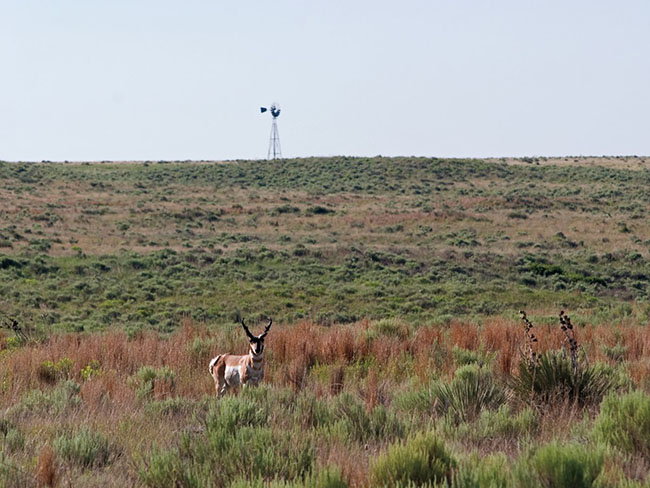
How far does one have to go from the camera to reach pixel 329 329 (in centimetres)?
1223

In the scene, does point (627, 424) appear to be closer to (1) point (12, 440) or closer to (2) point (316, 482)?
(2) point (316, 482)

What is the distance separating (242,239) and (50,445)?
39685 millimetres

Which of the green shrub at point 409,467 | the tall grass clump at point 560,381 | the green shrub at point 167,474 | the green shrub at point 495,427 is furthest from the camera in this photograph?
the tall grass clump at point 560,381

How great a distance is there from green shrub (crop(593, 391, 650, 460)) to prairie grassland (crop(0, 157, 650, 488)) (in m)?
0.02

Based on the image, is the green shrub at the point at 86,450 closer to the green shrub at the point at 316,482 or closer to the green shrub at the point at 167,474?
the green shrub at the point at 167,474

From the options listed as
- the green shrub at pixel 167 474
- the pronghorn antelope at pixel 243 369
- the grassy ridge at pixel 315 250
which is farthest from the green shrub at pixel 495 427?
the grassy ridge at pixel 315 250

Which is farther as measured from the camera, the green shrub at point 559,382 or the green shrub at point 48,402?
the green shrub at point 559,382

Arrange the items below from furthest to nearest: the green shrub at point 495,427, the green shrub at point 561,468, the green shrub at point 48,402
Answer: the green shrub at point 48,402, the green shrub at point 495,427, the green shrub at point 561,468

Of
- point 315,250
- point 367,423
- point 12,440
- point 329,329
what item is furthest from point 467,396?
point 315,250

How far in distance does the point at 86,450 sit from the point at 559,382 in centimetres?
400

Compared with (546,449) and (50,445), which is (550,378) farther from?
(50,445)

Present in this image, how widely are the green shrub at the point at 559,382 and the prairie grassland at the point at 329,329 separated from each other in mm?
19

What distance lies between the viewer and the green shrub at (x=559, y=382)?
6.93 metres

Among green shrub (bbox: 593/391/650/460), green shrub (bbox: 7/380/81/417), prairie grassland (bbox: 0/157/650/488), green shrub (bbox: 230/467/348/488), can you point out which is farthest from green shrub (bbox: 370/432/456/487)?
green shrub (bbox: 7/380/81/417)
